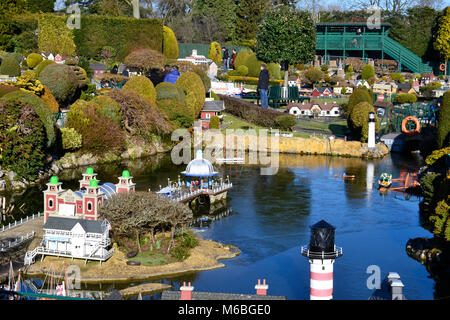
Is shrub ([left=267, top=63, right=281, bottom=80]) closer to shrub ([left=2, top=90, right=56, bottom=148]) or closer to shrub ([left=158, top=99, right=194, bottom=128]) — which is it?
shrub ([left=158, top=99, right=194, bottom=128])

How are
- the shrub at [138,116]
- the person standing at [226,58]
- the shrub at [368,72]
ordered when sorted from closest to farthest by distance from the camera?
the shrub at [138,116] < the shrub at [368,72] < the person standing at [226,58]

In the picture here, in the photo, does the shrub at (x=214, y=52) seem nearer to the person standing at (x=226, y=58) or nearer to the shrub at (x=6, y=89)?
the person standing at (x=226, y=58)

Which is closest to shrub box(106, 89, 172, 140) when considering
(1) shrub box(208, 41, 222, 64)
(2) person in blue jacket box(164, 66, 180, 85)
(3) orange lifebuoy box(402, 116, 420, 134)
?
(2) person in blue jacket box(164, 66, 180, 85)

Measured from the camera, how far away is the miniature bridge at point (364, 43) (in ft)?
431

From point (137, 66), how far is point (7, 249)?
56.0 meters

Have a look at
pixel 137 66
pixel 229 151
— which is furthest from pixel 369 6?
pixel 229 151

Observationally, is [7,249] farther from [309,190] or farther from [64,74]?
[64,74]

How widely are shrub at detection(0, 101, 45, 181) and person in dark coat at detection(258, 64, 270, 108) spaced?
36240 millimetres

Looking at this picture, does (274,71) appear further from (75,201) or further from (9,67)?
(75,201)

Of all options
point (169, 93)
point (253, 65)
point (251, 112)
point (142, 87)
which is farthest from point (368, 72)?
point (142, 87)

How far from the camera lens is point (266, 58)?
110m

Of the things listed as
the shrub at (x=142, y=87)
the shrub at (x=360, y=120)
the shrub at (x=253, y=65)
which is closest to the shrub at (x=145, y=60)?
the shrub at (x=142, y=87)

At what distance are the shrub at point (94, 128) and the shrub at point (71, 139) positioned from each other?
78cm

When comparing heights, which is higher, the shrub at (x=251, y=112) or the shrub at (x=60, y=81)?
the shrub at (x=60, y=81)
